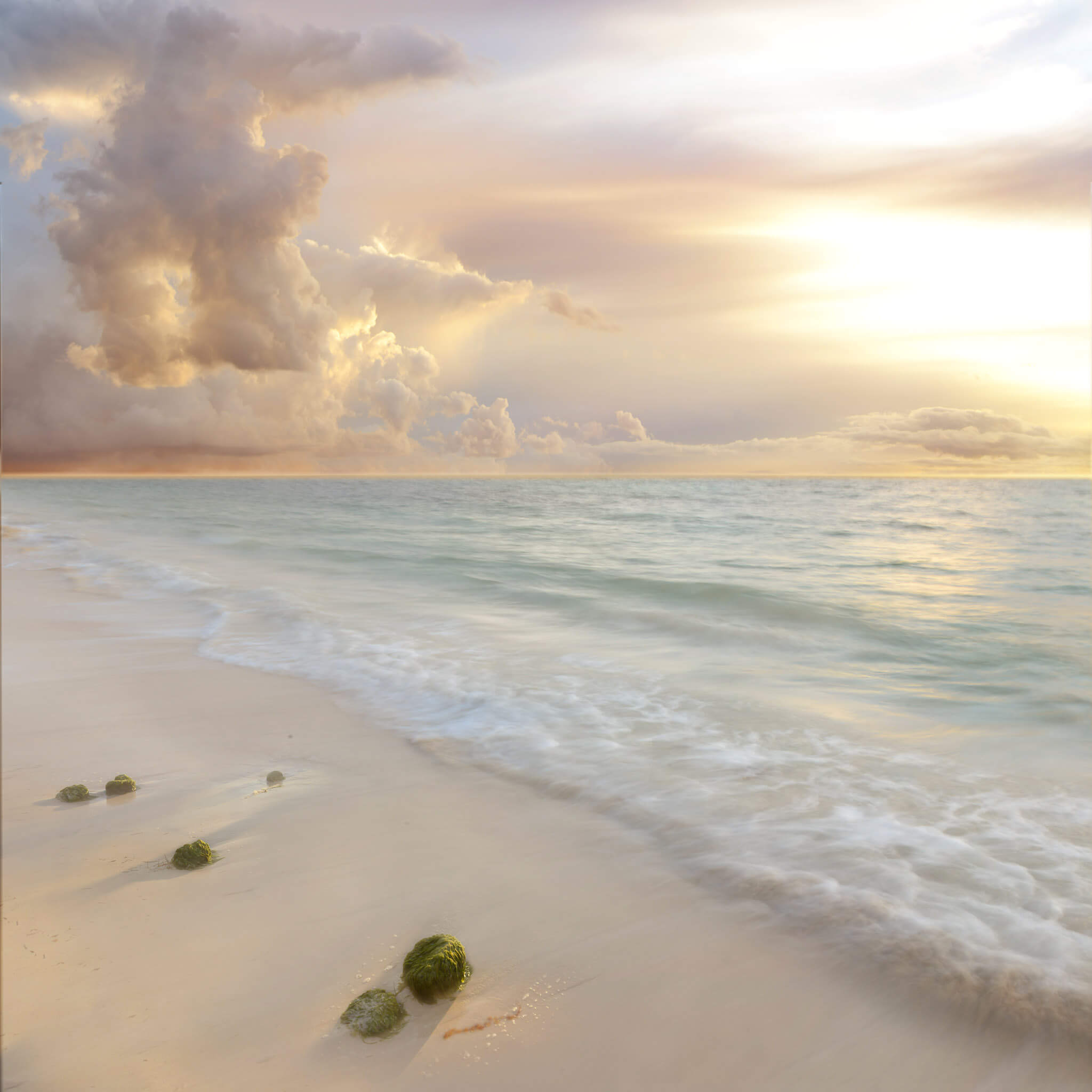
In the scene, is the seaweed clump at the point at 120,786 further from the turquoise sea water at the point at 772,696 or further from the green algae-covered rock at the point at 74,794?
the turquoise sea water at the point at 772,696

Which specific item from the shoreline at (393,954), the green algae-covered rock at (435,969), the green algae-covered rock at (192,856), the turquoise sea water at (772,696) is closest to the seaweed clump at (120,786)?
the shoreline at (393,954)

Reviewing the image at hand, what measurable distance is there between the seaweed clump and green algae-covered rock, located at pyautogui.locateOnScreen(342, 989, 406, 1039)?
2.24 m

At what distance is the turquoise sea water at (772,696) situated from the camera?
3.63 meters

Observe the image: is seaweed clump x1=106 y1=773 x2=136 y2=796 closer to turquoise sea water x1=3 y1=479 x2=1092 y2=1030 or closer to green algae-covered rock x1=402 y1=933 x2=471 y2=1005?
turquoise sea water x1=3 y1=479 x2=1092 y2=1030

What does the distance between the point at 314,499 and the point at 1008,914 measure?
5983cm

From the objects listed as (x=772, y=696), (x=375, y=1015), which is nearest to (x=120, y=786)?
(x=375, y=1015)

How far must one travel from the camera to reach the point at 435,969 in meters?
2.70

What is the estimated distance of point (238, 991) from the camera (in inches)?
107

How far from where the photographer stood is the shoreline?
246 cm

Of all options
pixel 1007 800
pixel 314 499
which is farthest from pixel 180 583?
pixel 314 499

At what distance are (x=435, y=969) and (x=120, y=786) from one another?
2405 millimetres

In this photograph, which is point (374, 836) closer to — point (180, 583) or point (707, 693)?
point (707, 693)

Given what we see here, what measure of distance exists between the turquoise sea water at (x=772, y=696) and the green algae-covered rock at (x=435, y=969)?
4.54 ft

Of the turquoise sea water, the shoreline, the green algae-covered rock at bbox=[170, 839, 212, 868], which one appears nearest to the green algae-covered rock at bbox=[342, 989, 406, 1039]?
the shoreline
